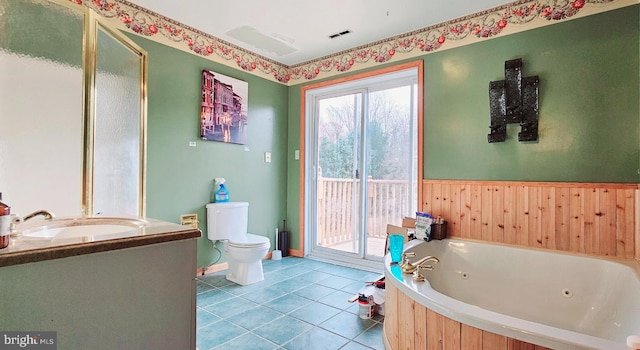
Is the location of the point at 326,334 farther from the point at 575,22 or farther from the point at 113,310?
A: the point at 575,22

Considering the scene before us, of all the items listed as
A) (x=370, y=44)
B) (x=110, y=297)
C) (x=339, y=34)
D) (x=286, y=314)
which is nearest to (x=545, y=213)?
(x=286, y=314)

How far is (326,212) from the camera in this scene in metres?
3.91

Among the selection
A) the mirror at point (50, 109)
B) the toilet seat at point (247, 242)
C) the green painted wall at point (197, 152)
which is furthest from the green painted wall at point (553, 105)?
the mirror at point (50, 109)

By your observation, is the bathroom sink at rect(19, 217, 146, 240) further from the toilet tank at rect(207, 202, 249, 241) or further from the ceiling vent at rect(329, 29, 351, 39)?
the ceiling vent at rect(329, 29, 351, 39)

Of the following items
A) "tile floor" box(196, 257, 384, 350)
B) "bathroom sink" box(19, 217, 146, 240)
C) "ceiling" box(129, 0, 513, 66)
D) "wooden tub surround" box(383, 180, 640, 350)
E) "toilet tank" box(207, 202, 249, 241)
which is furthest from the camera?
"toilet tank" box(207, 202, 249, 241)

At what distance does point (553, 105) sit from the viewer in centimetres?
231

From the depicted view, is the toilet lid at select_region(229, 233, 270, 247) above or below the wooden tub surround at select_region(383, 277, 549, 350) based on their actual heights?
above

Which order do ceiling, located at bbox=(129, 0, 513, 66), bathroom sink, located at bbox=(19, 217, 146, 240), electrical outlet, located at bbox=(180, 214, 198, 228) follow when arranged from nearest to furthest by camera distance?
bathroom sink, located at bbox=(19, 217, 146, 240) < ceiling, located at bbox=(129, 0, 513, 66) < electrical outlet, located at bbox=(180, 214, 198, 228)

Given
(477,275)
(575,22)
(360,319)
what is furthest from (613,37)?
(360,319)

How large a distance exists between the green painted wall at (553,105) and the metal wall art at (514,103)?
0.05m

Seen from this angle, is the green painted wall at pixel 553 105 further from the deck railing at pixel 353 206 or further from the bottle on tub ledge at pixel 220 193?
the bottle on tub ledge at pixel 220 193

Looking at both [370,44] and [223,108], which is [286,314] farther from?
[370,44]

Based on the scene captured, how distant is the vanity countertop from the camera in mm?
768

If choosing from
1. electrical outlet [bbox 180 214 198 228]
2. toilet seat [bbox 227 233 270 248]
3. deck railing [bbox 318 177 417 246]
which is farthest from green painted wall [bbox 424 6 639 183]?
electrical outlet [bbox 180 214 198 228]
